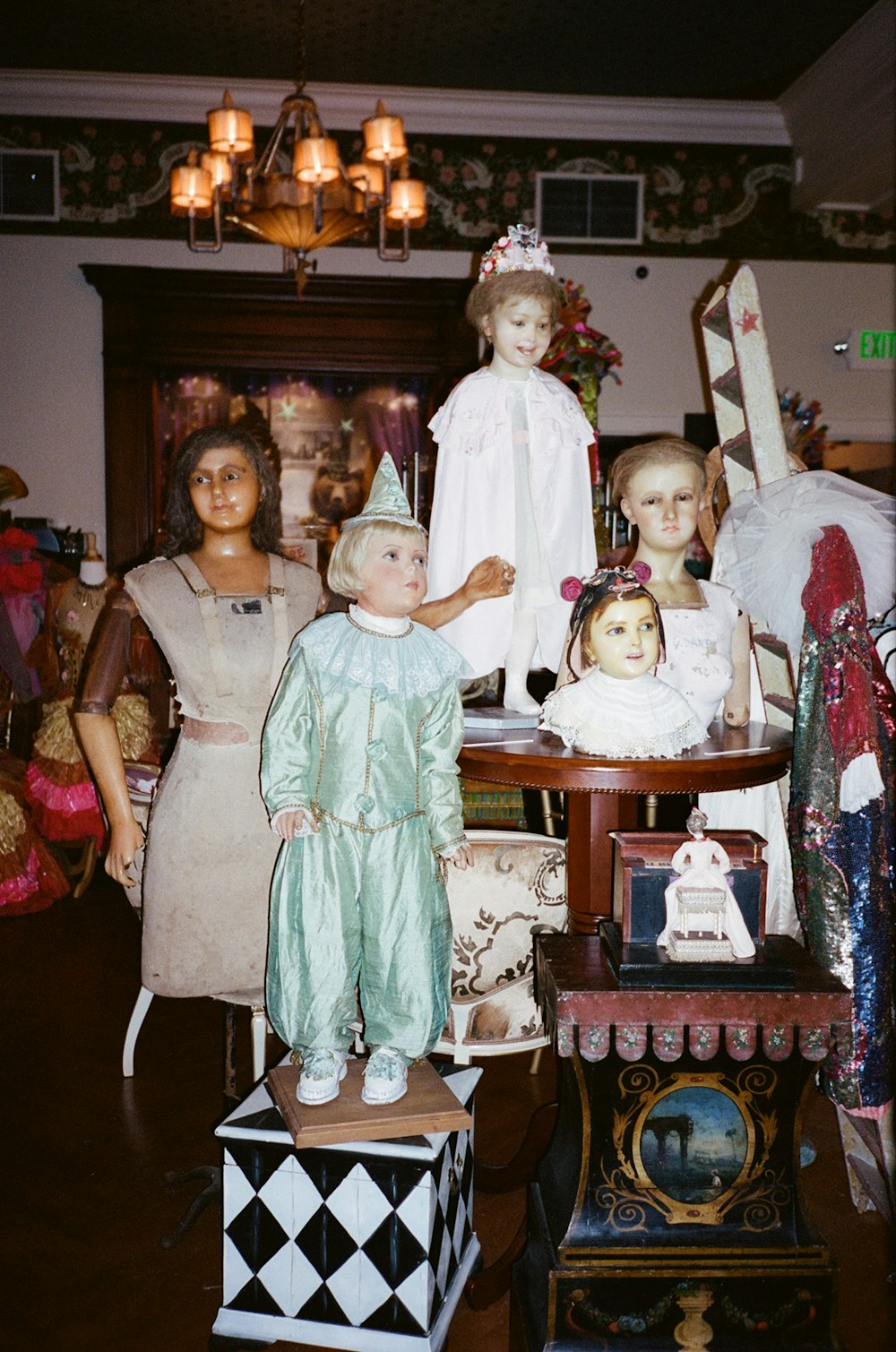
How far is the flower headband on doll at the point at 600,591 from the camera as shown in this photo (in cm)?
219

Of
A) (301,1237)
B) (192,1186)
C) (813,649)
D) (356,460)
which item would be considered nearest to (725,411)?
(813,649)

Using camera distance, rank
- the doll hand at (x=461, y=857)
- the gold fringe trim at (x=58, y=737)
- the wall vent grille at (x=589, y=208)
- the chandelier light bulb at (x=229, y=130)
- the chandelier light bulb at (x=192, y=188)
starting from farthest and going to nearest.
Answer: the wall vent grille at (x=589, y=208) < the chandelier light bulb at (x=192, y=188) < the gold fringe trim at (x=58, y=737) < the chandelier light bulb at (x=229, y=130) < the doll hand at (x=461, y=857)

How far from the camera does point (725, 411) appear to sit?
2682mm

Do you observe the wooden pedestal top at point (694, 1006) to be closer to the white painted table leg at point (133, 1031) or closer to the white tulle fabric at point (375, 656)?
the white tulle fabric at point (375, 656)

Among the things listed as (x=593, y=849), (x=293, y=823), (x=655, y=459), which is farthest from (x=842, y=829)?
(x=293, y=823)

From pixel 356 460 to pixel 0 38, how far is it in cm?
340

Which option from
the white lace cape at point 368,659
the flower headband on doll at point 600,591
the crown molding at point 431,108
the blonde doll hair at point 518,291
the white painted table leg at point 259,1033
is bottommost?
the white painted table leg at point 259,1033

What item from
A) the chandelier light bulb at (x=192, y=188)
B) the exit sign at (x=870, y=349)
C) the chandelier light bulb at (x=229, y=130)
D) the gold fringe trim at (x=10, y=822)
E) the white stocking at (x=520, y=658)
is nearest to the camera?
the white stocking at (x=520, y=658)

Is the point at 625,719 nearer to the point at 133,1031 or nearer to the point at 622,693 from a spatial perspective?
the point at 622,693

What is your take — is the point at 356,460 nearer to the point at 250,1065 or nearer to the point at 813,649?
the point at 250,1065

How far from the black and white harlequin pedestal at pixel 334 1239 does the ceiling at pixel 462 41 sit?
6180 mm

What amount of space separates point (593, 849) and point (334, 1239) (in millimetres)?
928

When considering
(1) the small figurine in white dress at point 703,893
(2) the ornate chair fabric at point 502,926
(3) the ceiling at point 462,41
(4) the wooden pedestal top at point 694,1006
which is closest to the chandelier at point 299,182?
(3) the ceiling at point 462,41

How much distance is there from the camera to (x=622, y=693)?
2.15 meters
